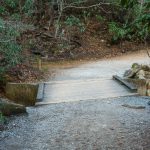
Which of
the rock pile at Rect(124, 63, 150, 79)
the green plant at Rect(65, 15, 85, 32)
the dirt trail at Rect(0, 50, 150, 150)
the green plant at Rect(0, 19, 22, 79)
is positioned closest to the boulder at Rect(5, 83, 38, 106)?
the green plant at Rect(0, 19, 22, 79)

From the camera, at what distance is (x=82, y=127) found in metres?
6.73

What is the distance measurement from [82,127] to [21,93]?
108 inches

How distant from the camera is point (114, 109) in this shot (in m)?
7.94

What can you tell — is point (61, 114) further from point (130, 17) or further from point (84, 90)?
A: point (130, 17)

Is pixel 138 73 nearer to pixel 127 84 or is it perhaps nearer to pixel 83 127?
pixel 127 84

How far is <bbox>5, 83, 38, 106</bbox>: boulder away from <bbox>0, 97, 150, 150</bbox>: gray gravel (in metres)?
0.91

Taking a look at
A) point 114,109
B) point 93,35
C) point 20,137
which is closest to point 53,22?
point 93,35

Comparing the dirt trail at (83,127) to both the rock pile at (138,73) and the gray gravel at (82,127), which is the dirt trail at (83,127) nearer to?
the gray gravel at (82,127)

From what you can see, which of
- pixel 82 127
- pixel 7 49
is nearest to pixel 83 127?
pixel 82 127

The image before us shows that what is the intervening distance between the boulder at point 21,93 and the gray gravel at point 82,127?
91 cm

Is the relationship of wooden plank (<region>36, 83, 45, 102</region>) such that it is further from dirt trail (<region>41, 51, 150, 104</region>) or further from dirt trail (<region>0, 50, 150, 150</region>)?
dirt trail (<region>0, 50, 150, 150</region>)

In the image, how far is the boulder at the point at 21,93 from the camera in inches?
354

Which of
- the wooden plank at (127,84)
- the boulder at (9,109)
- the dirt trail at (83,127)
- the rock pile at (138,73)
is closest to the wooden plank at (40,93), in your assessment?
the dirt trail at (83,127)

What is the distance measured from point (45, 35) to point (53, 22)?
1300 mm
